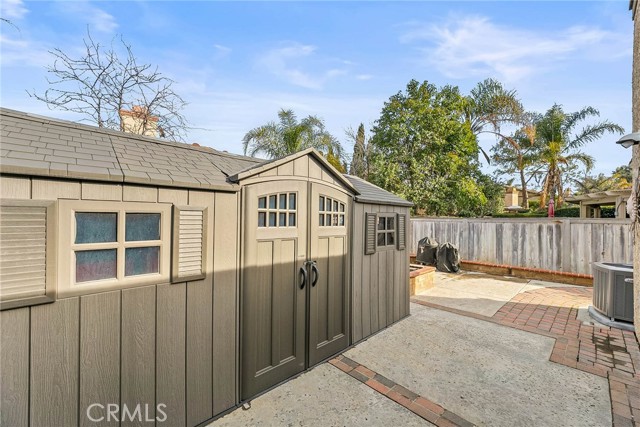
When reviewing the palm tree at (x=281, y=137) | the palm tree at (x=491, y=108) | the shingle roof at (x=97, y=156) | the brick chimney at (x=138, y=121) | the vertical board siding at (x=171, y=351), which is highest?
the palm tree at (x=491, y=108)

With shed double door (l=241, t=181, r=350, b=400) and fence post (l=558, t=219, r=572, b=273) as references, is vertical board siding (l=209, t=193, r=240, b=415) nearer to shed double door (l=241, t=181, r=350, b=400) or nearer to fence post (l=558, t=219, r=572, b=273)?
shed double door (l=241, t=181, r=350, b=400)

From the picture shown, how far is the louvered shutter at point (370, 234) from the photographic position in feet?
13.4

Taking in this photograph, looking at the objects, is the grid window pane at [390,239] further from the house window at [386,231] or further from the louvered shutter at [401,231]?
the louvered shutter at [401,231]

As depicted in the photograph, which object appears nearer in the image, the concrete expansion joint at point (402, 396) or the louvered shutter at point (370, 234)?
the concrete expansion joint at point (402, 396)

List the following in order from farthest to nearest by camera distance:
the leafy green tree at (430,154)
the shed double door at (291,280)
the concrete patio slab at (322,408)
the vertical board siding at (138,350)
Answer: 1. the leafy green tree at (430,154)
2. the shed double door at (291,280)
3. the concrete patio slab at (322,408)
4. the vertical board siding at (138,350)

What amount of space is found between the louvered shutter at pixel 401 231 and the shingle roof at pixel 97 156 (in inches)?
119

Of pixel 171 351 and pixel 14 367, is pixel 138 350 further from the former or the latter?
pixel 14 367

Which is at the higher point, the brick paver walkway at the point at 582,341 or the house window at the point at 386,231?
the house window at the point at 386,231

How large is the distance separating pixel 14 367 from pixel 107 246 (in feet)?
2.59

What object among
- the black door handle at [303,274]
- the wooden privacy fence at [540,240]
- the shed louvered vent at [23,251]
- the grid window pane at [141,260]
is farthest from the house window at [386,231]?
the wooden privacy fence at [540,240]

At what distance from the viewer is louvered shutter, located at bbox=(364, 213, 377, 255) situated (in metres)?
4.09

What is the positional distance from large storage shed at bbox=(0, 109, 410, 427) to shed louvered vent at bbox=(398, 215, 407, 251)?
5.62ft

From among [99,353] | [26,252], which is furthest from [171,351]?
[26,252]

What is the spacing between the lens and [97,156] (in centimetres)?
206
